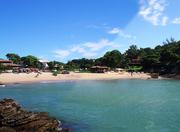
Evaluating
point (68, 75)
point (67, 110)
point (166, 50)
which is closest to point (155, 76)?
point (166, 50)

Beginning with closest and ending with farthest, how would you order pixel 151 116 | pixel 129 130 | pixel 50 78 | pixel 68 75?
1. pixel 129 130
2. pixel 151 116
3. pixel 50 78
4. pixel 68 75

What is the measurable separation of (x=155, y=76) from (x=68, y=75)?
76.5 ft

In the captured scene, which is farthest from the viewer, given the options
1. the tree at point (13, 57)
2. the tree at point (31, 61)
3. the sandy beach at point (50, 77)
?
the tree at point (13, 57)

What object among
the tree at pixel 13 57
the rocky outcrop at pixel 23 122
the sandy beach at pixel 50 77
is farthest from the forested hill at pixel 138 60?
the rocky outcrop at pixel 23 122

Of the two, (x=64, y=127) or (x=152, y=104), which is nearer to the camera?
(x=64, y=127)

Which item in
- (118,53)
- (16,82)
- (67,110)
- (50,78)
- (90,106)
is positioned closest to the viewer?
(67,110)

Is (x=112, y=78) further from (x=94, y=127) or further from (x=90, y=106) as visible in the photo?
(x=94, y=127)

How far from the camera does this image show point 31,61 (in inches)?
4596

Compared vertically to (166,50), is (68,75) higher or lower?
lower

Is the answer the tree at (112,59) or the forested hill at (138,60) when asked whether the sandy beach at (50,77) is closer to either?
the forested hill at (138,60)

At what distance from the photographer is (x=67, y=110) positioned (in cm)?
A: 3262

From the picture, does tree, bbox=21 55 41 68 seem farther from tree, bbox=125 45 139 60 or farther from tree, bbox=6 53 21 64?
tree, bbox=125 45 139 60

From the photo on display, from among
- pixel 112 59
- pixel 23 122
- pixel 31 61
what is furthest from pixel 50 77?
pixel 23 122

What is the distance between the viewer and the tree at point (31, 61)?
116875mm
